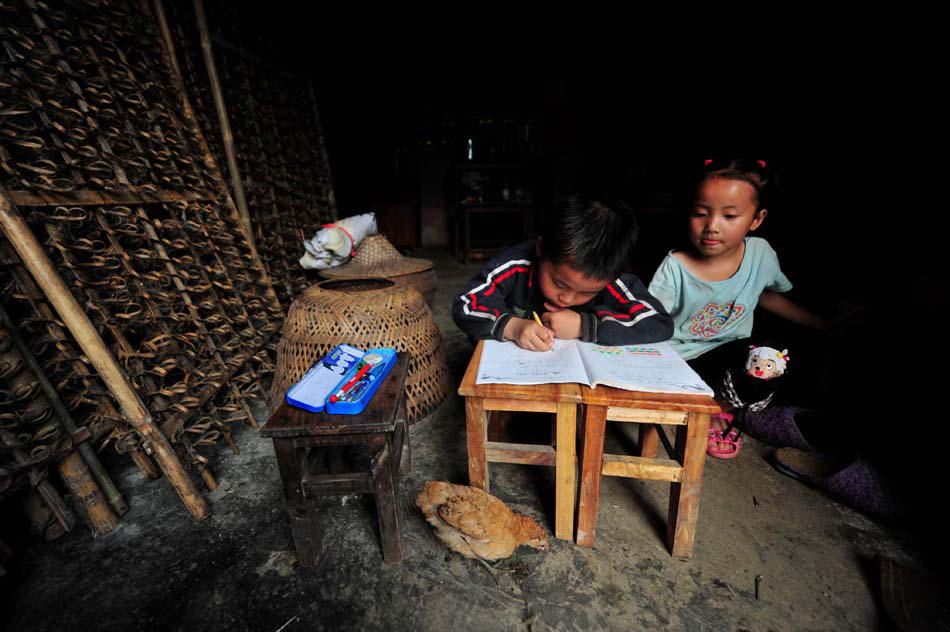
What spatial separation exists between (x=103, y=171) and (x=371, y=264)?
1.87 metres

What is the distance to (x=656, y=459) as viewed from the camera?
1253mm

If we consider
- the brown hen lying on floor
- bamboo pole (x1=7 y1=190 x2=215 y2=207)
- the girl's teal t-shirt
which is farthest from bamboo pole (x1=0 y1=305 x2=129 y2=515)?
the girl's teal t-shirt

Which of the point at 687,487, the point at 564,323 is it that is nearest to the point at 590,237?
the point at 564,323

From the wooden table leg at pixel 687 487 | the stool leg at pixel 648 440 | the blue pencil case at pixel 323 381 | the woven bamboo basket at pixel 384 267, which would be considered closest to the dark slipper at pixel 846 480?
the stool leg at pixel 648 440

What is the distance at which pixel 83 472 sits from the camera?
145 centimetres

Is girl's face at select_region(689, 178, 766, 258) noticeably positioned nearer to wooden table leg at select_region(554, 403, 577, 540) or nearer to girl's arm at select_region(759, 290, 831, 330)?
girl's arm at select_region(759, 290, 831, 330)

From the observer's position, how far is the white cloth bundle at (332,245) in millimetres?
3135

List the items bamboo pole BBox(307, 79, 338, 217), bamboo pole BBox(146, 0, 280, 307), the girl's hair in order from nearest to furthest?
the girl's hair < bamboo pole BBox(146, 0, 280, 307) < bamboo pole BBox(307, 79, 338, 217)

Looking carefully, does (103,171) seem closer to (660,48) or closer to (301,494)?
(301,494)

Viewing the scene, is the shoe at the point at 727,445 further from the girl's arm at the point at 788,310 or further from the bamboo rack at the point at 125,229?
the bamboo rack at the point at 125,229

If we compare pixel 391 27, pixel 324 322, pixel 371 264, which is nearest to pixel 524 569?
pixel 324 322

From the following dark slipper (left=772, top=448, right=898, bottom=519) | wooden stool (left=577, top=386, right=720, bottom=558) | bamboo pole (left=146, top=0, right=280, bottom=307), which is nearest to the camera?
wooden stool (left=577, top=386, right=720, bottom=558)

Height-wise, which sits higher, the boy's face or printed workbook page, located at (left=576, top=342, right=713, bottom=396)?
the boy's face

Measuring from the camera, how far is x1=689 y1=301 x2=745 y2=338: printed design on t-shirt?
1.98 meters
